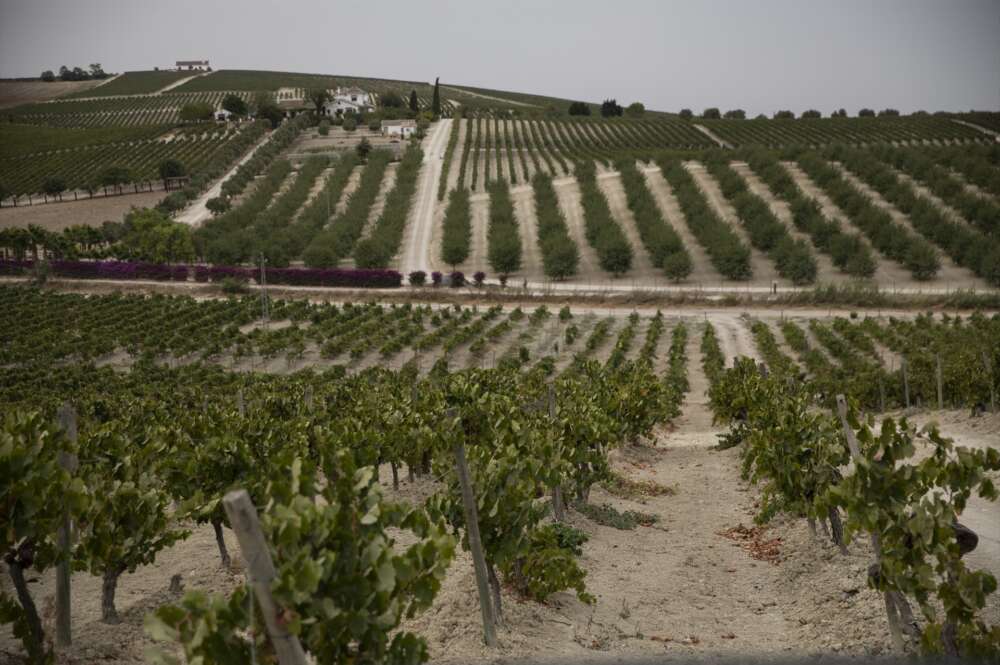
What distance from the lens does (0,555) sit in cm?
558

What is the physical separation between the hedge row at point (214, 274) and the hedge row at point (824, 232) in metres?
30.7

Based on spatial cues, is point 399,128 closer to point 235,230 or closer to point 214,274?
point 235,230

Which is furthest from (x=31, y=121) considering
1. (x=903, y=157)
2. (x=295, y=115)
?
(x=903, y=157)

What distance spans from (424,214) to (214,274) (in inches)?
900

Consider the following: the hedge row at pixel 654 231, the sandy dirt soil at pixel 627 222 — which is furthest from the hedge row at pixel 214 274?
the hedge row at pixel 654 231

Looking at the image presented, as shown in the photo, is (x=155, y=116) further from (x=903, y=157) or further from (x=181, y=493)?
(x=181, y=493)

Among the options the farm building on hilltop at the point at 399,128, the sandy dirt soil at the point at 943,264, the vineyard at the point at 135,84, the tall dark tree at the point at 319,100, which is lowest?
the sandy dirt soil at the point at 943,264

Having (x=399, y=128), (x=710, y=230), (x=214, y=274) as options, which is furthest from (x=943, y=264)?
(x=399, y=128)

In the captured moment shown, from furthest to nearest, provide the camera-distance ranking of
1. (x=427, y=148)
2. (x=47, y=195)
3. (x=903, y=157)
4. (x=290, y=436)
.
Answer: (x=427, y=148) → (x=47, y=195) → (x=903, y=157) → (x=290, y=436)

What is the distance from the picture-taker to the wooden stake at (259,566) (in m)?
3.54

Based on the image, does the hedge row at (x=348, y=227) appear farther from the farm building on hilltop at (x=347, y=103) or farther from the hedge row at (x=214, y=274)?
the farm building on hilltop at (x=347, y=103)

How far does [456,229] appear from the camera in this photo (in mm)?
64750

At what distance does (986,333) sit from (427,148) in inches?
3105

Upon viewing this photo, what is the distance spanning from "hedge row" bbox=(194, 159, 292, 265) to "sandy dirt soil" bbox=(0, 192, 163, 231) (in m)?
11.4
